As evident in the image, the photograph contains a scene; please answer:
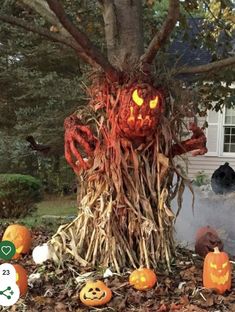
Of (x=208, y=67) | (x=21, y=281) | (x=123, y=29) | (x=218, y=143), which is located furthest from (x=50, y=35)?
(x=218, y=143)

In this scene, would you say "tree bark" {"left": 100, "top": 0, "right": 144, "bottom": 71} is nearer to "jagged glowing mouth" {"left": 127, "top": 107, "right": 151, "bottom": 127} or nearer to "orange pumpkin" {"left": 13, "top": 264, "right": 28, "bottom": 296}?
"jagged glowing mouth" {"left": 127, "top": 107, "right": 151, "bottom": 127}

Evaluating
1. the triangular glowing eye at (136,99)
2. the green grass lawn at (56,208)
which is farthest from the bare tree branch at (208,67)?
the green grass lawn at (56,208)

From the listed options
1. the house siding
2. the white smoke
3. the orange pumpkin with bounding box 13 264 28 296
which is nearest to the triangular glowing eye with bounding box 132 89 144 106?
the orange pumpkin with bounding box 13 264 28 296

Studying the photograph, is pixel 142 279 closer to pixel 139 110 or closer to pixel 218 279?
pixel 218 279

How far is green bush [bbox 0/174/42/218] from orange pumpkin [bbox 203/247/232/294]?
664cm

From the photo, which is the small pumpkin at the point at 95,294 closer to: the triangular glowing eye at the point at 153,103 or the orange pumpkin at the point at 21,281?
the orange pumpkin at the point at 21,281

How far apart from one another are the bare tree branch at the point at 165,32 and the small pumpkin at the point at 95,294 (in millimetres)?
1597

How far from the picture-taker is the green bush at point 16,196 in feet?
32.3

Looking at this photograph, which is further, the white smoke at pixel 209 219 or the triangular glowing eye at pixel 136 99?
the white smoke at pixel 209 219

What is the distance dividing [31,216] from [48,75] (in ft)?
Result: 10.7

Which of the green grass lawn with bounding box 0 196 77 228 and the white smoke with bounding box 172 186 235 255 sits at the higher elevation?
the white smoke with bounding box 172 186 235 255

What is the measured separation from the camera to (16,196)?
392 inches

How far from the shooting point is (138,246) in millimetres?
3980

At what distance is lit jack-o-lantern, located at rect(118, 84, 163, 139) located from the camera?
12.5 ft
